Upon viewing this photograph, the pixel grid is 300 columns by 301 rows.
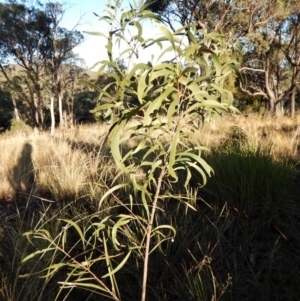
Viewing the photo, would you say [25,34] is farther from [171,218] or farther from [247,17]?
[171,218]

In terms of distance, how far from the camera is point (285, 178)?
8.10ft

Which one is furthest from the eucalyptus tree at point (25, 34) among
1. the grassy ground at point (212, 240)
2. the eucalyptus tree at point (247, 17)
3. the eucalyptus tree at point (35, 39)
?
the grassy ground at point (212, 240)

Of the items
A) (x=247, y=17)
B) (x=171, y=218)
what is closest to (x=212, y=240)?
(x=171, y=218)

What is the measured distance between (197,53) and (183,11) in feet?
51.0

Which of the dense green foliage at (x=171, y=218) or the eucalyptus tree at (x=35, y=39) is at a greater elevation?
the eucalyptus tree at (x=35, y=39)

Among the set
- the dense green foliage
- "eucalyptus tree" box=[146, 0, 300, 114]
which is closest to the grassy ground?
the dense green foliage

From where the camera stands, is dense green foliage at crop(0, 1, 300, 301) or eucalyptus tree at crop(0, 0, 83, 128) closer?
dense green foliage at crop(0, 1, 300, 301)

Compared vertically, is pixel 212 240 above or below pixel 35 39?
below

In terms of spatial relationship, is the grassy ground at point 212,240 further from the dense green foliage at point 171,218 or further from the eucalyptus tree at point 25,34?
the eucalyptus tree at point 25,34

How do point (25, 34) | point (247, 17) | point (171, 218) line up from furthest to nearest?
1. point (25, 34)
2. point (247, 17)
3. point (171, 218)

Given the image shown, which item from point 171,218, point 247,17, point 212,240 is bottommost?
point 212,240

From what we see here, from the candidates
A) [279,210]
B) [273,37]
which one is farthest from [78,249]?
[273,37]

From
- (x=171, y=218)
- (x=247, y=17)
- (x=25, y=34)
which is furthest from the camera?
(x=25, y=34)

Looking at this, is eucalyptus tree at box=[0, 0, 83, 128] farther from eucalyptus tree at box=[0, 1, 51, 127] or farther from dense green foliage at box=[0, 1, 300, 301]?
dense green foliage at box=[0, 1, 300, 301]
